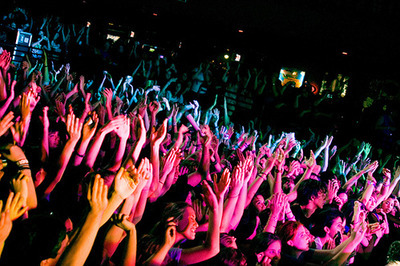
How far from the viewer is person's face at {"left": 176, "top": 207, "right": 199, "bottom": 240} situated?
81.3 inches

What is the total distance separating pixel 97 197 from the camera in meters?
1.59

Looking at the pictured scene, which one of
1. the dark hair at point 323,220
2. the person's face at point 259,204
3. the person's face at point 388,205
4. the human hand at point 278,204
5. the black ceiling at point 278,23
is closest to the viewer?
the human hand at point 278,204

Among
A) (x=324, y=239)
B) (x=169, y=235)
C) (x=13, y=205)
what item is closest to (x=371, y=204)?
(x=324, y=239)

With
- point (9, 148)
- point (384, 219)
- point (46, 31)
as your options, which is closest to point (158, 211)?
point (9, 148)

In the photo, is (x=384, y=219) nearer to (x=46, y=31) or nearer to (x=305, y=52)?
(x=305, y=52)

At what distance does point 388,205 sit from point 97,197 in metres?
4.04

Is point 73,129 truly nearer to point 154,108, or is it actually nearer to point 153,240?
point 153,240

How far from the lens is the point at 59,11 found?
1359cm

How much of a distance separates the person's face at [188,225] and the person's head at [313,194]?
1880 millimetres

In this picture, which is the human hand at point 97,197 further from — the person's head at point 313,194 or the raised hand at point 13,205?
the person's head at point 313,194

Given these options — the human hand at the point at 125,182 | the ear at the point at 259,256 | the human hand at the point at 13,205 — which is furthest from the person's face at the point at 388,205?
the human hand at the point at 13,205

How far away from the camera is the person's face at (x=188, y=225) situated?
6.77 ft

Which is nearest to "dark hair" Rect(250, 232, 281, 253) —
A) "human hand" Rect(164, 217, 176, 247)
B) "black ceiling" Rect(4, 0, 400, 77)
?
"human hand" Rect(164, 217, 176, 247)

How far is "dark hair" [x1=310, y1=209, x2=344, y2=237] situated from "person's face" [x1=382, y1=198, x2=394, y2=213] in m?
1.44
